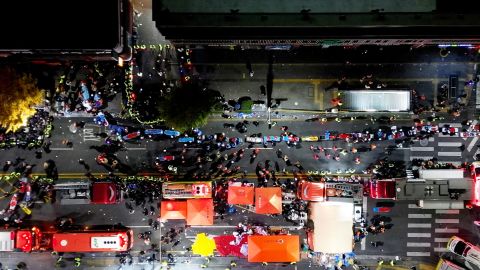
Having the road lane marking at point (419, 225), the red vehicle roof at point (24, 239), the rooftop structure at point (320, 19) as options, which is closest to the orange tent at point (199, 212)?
the red vehicle roof at point (24, 239)

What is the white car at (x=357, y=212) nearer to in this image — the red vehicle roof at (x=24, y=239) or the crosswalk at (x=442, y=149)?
the crosswalk at (x=442, y=149)

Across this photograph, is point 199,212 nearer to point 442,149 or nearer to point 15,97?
point 15,97

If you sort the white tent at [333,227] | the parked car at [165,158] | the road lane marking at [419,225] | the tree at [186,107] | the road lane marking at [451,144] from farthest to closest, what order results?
the road lane marking at [419,225]
the road lane marking at [451,144]
the parked car at [165,158]
the white tent at [333,227]
the tree at [186,107]

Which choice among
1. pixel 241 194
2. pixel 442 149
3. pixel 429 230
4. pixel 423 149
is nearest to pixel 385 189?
pixel 423 149

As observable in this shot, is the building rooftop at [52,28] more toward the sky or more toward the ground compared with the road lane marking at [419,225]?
more toward the sky

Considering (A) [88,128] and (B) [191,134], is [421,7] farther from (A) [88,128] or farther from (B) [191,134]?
(A) [88,128]

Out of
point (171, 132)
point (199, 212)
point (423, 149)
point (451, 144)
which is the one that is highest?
point (171, 132)
